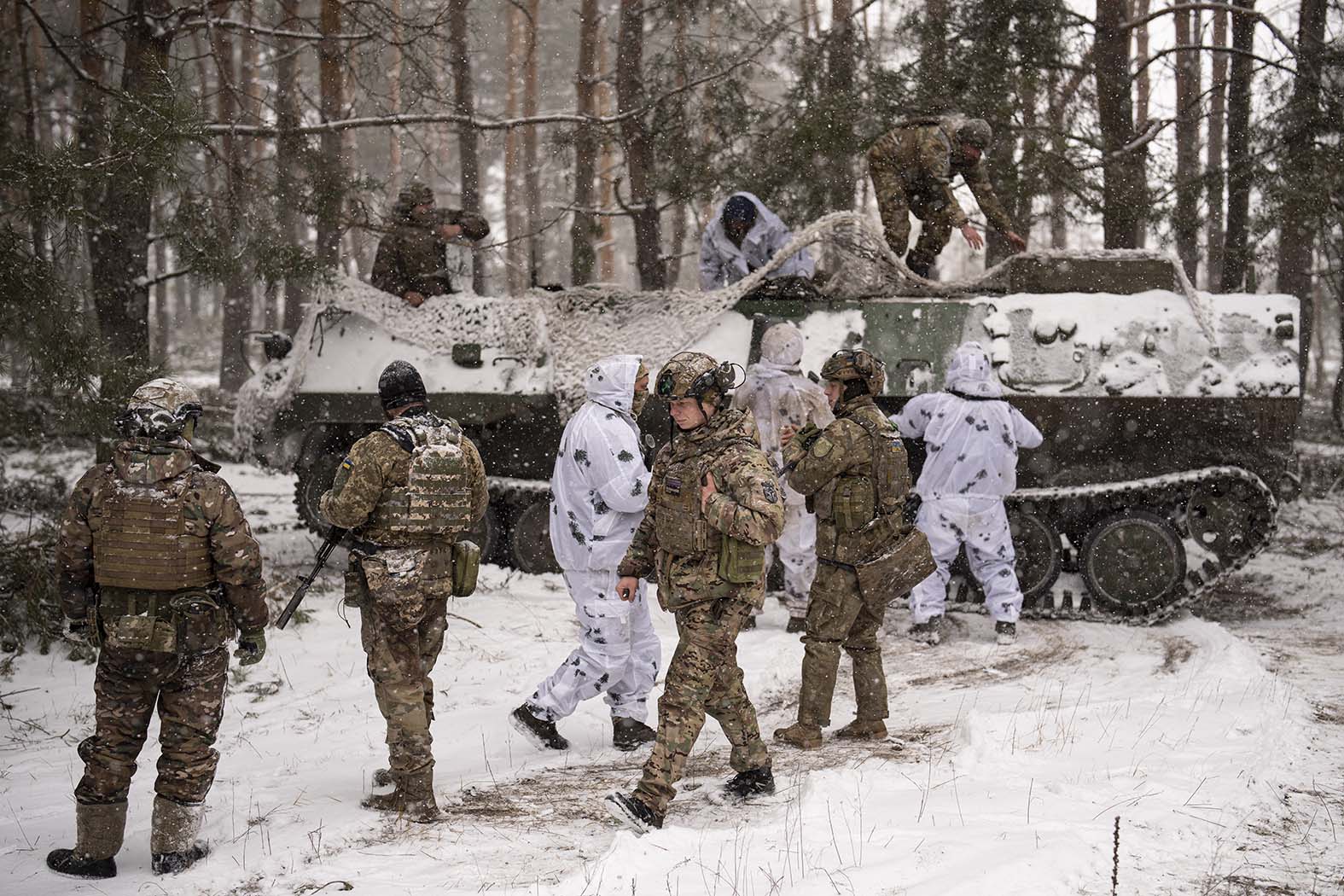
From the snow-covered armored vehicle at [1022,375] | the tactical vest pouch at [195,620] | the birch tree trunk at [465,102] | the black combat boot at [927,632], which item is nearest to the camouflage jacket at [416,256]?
the snow-covered armored vehicle at [1022,375]

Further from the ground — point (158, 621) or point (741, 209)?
point (741, 209)

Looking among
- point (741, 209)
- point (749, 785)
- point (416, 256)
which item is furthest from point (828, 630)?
point (416, 256)

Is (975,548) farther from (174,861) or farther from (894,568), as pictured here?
(174,861)

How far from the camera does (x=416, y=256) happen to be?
390 inches

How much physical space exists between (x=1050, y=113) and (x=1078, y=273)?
3.36 m

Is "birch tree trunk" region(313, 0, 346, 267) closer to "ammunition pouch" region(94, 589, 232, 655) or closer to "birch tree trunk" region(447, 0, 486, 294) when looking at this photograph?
"birch tree trunk" region(447, 0, 486, 294)

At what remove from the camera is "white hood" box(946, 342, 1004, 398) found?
25.9ft

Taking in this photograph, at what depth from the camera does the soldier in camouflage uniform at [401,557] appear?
15.3 feet

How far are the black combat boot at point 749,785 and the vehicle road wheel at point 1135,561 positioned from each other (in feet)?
16.0

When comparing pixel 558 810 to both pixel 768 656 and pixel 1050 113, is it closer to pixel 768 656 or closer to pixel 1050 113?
pixel 768 656

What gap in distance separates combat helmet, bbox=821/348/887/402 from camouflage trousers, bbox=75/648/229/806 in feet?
9.82

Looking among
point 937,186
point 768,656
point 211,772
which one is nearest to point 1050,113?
point 937,186

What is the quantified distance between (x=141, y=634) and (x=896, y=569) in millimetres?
3220

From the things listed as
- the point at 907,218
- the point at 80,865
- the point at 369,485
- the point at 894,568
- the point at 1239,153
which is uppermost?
the point at 1239,153
